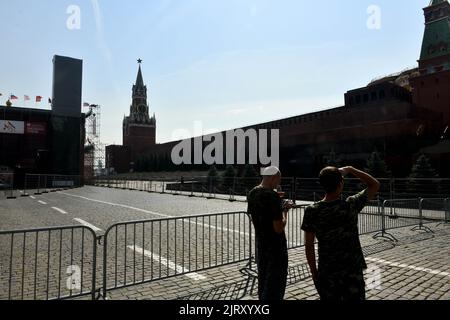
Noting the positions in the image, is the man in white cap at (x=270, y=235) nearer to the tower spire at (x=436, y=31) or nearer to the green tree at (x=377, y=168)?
the green tree at (x=377, y=168)

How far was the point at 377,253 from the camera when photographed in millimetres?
7223

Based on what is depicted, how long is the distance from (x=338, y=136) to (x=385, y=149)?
16.4 ft

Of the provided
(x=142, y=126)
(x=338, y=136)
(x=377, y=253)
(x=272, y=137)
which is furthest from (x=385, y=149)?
(x=142, y=126)

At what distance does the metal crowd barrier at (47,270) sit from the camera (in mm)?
4559

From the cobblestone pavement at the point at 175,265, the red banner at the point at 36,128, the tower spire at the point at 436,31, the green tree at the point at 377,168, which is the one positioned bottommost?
the cobblestone pavement at the point at 175,265

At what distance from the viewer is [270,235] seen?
3541 millimetres

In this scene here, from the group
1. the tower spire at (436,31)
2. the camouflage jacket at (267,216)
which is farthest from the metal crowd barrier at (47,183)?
the tower spire at (436,31)

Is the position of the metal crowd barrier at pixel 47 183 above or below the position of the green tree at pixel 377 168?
below

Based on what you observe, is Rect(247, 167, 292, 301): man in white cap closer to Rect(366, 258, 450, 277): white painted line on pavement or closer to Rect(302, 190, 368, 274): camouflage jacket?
Rect(302, 190, 368, 274): camouflage jacket

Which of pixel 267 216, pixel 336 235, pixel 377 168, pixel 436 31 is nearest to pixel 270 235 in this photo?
pixel 267 216

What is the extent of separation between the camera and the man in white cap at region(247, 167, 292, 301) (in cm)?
346

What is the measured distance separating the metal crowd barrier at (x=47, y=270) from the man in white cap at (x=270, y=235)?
2.45m

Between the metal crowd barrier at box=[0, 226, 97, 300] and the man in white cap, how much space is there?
8.04ft
